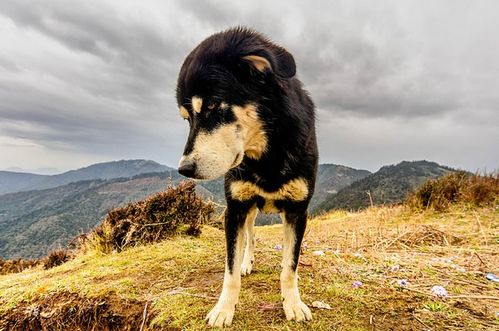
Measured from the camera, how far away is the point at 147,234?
22.0ft

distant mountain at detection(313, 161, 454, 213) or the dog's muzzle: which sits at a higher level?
distant mountain at detection(313, 161, 454, 213)

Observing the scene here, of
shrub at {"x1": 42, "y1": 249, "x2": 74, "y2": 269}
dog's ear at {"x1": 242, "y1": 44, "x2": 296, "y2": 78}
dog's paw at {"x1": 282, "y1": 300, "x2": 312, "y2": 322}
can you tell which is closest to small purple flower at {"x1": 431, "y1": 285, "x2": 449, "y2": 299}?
dog's paw at {"x1": 282, "y1": 300, "x2": 312, "y2": 322}

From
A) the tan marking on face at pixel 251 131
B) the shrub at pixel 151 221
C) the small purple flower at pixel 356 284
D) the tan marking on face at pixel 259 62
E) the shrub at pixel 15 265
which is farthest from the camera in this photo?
the shrub at pixel 15 265

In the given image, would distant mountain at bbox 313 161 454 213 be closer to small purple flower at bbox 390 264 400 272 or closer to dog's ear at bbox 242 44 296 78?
small purple flower at bbox 390 264 400 272

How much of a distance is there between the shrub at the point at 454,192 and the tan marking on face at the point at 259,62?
950cm

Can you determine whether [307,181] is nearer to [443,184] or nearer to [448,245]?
[448,245]

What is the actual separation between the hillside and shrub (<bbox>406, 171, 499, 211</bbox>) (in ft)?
15.0

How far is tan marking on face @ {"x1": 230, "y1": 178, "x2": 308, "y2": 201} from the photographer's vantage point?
3393mm

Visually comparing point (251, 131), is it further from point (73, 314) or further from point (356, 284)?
point (73, 314)

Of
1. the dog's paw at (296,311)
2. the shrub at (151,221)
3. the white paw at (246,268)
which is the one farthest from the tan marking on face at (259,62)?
the shrub at (151,221)

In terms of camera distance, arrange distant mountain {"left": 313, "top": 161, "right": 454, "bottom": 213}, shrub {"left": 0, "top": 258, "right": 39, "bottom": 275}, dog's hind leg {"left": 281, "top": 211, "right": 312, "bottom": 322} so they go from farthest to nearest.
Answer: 1. distant mountain {"left": 313, "top": 161, "right": 454, "bottom": 213}
2. shrub {"left": 0, "top": 258, "right": 39, "bottom": 275}
3. dog's hind leg {"left": 281, "top": 211, "right": 312, "bottom": 322}

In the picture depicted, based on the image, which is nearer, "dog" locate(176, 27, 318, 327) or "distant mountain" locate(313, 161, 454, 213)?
"dog" locate(176, 27, 318, 327)

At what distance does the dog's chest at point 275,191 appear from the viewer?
3394mm

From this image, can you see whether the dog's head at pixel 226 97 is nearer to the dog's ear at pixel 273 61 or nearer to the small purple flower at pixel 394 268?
the dog's ear at pixel 273 61
